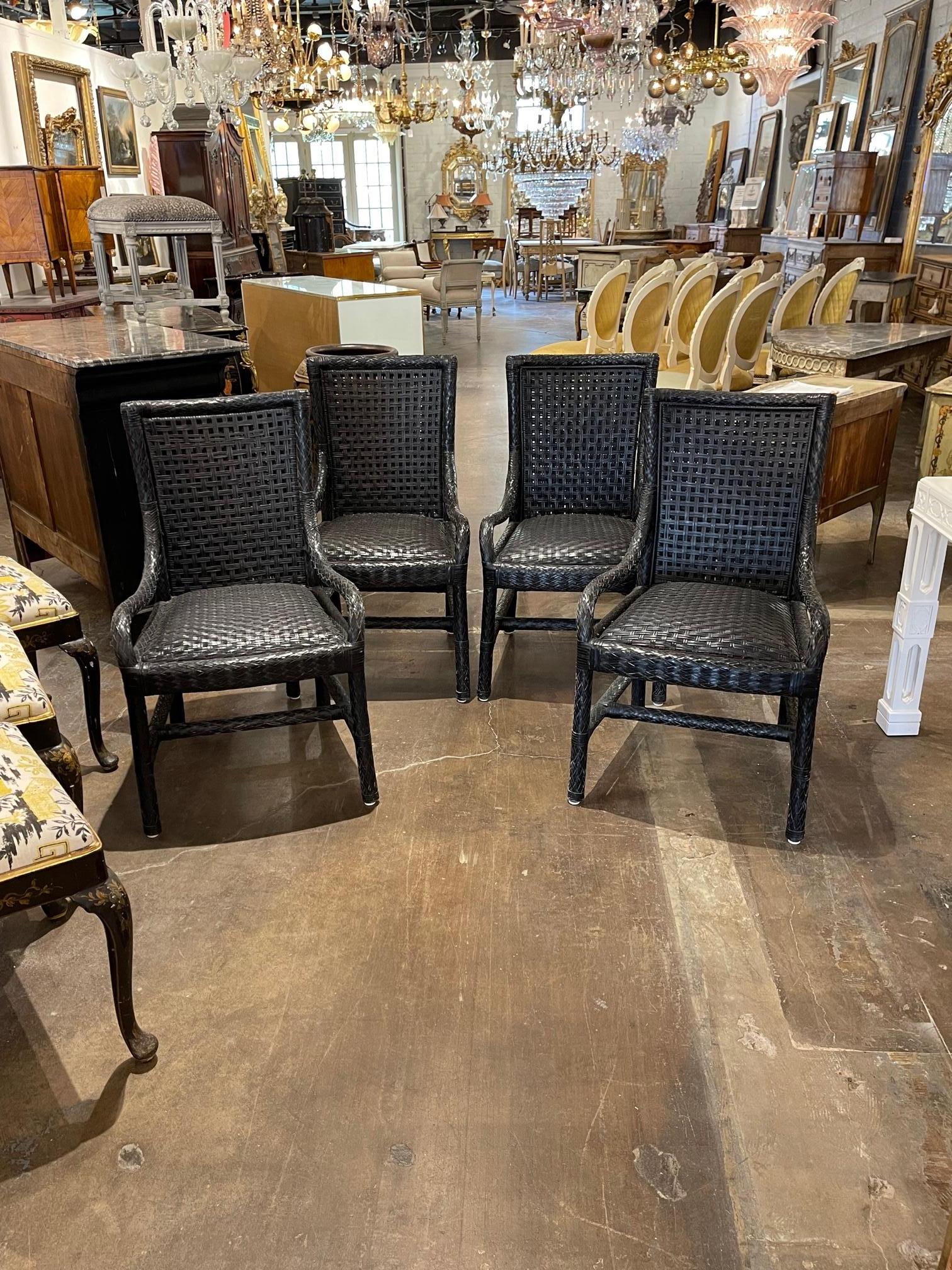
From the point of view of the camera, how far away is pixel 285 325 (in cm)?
570

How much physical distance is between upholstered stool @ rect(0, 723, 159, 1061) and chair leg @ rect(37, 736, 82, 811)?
245 millimetres

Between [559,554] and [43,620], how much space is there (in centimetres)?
140

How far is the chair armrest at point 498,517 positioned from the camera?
2.77 metres

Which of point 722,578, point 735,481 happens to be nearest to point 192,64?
point 735,481

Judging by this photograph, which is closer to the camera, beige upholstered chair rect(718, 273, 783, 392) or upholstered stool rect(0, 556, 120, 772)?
upholstered stool rect(0, 556, 120, 772)

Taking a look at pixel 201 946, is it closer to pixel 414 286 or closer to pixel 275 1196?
pixel 275 1196

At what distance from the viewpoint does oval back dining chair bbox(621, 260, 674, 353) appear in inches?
211

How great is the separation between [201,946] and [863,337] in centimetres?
409

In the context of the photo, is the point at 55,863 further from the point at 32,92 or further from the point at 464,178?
Answer: the point at 464,178

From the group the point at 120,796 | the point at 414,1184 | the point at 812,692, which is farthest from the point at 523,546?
the point at 414,1184

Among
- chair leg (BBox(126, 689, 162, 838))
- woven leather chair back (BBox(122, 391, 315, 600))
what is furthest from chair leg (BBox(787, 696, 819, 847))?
chair leg (BBox(126, 689, 162, 838))

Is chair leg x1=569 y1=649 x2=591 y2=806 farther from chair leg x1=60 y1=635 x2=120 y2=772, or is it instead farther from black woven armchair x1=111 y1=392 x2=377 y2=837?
chair leg x1=60 y1=635 x2=120 y2=772

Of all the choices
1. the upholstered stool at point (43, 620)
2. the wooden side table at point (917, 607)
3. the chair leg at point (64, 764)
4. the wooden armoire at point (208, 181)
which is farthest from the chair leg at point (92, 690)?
the wooden armoire at point (208, 181)

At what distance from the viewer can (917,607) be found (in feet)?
8.32
